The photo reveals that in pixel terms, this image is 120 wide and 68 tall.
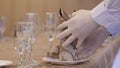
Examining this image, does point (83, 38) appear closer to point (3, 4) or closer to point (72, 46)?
point (72, 46)

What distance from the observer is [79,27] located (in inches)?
44.3

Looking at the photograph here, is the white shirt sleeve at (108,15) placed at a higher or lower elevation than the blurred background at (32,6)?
lower

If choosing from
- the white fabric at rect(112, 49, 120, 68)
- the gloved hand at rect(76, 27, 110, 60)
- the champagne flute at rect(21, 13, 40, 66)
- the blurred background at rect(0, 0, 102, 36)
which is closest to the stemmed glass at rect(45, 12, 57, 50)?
the champagne flute at rect(21, 13, 40, 66)

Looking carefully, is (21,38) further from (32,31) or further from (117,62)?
(117,62)

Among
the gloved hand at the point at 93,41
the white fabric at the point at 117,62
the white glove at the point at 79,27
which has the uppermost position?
the white glove at the point at 79,27

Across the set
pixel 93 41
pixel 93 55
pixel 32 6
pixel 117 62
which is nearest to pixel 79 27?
pixel 93 41

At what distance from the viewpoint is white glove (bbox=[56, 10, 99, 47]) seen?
112 centimetres

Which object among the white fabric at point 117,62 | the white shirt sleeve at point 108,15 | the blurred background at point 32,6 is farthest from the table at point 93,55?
the blurred background at point 32,6

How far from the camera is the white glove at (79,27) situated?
112 cm

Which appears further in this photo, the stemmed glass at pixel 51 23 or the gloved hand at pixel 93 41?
the stemmed glass at pixel 51 23

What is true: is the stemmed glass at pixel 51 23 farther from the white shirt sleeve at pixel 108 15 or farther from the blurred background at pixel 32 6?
the blurred background at pixel 32 6

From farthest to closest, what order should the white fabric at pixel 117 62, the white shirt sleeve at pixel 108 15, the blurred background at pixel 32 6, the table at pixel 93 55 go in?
the blurred background at pixel 32 6
the white fabric at pixel 117 62
the table at pixel 93 55
the white shirt sleeve at pixel 108 15

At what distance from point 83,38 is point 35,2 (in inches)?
137

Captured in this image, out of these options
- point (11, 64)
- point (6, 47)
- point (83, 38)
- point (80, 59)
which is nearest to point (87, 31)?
point (83, 38)
